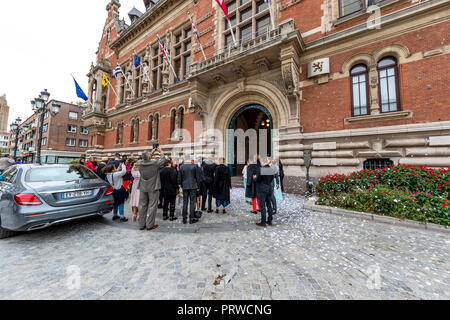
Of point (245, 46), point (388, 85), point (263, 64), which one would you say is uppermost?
point (245, 46)

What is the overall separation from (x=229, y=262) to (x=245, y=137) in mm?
14395

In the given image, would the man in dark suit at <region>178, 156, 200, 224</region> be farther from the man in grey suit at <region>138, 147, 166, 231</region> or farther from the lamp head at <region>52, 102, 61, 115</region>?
the lamp head at <region>52, 102, 61, 115</region>

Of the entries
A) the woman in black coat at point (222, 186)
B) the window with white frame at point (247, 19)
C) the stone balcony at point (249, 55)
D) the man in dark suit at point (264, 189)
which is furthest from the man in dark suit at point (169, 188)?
the window with white frame at point (247, 19)

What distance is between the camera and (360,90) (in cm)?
830

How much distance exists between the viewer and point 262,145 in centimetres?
1533

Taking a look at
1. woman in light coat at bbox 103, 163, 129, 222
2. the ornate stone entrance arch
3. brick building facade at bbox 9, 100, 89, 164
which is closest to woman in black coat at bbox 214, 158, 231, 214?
woman in light coat at bbox 103, 163, 129, 222

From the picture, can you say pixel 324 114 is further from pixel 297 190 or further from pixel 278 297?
pixel 278 297

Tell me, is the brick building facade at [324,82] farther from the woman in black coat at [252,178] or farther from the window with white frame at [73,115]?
the window with white frame at [73,115]

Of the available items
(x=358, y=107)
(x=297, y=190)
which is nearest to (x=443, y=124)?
(x=358, y=107)

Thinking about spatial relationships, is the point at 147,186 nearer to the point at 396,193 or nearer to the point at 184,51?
the point at 396,193

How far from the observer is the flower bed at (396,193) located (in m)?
4.71

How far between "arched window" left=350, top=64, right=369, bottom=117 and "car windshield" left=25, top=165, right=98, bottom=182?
426 inches

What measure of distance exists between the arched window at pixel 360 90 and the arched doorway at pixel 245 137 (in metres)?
4.06

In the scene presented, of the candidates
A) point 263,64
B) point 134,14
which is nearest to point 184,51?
point 263,64
